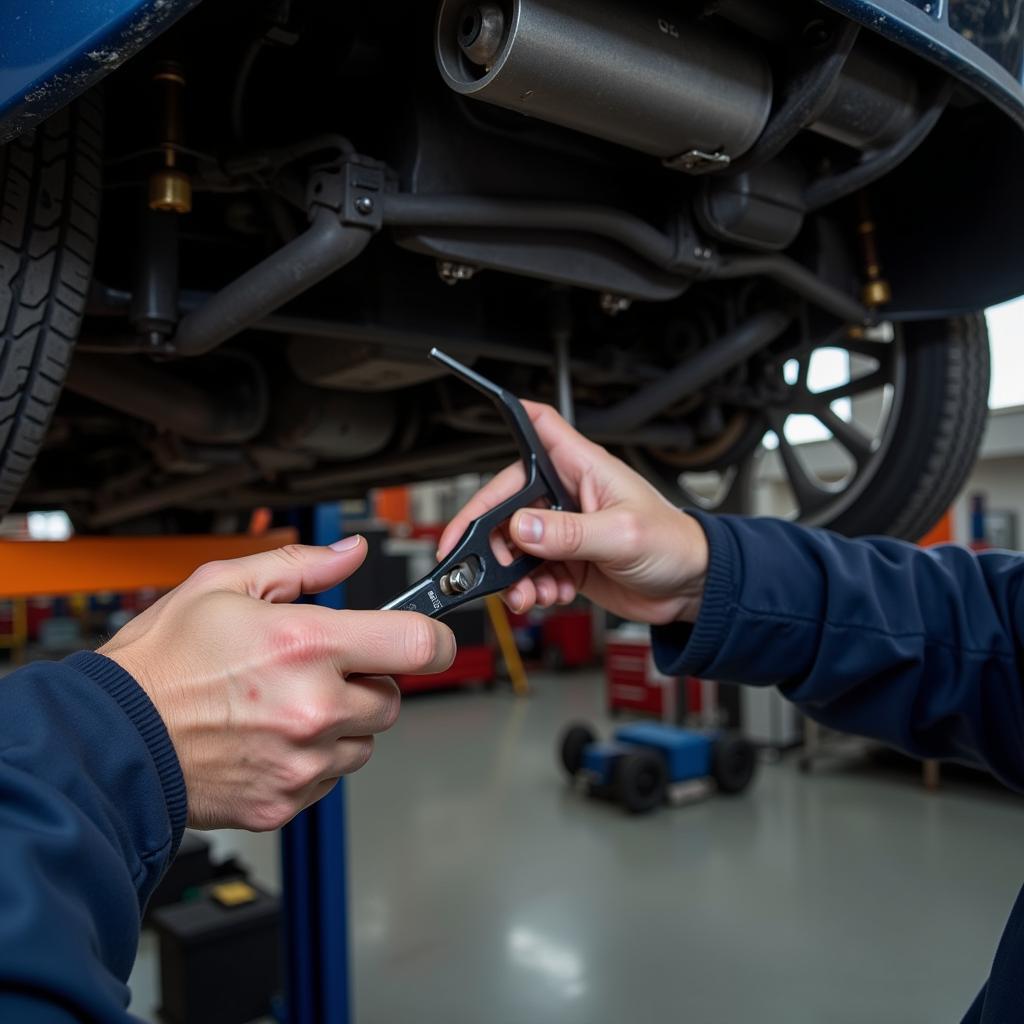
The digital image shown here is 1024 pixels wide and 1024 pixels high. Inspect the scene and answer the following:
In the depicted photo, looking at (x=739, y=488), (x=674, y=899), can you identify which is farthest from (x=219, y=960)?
(x=739, y=488)

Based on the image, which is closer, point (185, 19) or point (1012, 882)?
point (185, 19)

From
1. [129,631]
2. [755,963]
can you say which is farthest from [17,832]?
[755,963]

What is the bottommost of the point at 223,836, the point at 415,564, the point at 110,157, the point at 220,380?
the point at 223,836

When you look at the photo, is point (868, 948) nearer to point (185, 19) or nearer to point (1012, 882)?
point (1012, 882)

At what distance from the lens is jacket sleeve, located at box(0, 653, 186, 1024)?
0.32m

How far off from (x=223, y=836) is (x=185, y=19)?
11.2ft

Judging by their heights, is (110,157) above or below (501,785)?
above

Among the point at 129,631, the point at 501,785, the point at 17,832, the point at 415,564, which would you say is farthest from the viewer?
the point at 415,564

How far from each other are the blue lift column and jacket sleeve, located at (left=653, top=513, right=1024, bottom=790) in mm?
1096

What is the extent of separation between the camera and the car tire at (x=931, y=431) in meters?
1.29

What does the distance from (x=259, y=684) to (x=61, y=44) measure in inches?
15.9

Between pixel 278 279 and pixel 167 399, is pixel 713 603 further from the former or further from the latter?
pixel 167 399

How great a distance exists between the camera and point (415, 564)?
6.84 metres

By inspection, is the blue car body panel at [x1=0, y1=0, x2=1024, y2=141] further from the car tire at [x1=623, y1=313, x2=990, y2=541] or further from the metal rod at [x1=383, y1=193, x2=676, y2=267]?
the car tire at [x1=623, y1=313, x2=990, y2=541]
